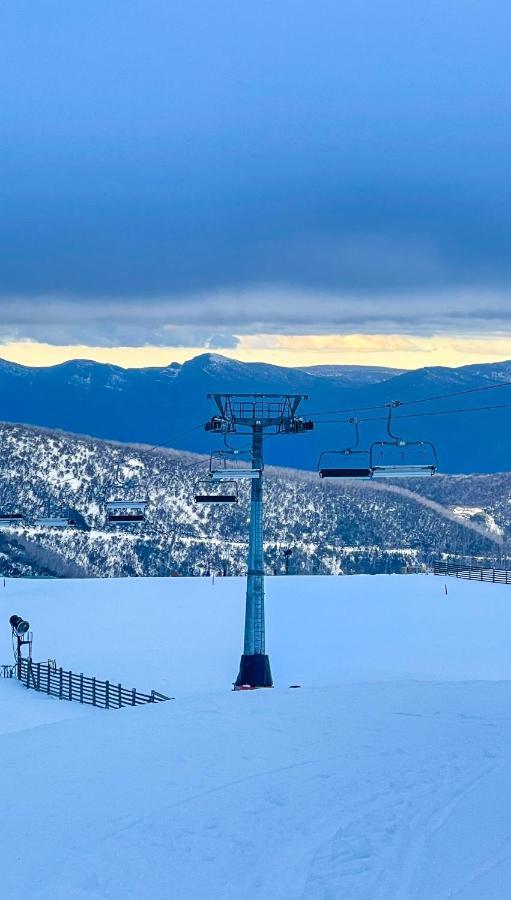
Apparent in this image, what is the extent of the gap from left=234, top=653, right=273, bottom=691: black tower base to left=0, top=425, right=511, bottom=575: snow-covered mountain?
94.1 m

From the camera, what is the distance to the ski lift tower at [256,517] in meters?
33.1

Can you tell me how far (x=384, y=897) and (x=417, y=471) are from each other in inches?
697

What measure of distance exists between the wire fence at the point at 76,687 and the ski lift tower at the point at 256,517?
2878 mm

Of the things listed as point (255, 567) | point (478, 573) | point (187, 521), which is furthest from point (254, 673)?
point (187, 521)

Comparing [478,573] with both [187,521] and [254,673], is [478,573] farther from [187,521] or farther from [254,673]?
[187,521]

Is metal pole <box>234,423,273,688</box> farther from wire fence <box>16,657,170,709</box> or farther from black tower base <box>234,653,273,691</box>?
wire fence <box>16,657,170,709</box>

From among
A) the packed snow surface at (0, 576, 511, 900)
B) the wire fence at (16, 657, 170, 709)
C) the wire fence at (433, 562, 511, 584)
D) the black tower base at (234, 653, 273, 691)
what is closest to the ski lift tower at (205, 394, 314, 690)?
the black tower base at (234, 653, 273, 691)

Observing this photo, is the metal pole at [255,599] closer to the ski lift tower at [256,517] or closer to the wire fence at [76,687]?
the ski lift tower at [256,517]

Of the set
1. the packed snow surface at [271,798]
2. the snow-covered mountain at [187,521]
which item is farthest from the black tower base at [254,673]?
the snow-covered mountain at [187,521]

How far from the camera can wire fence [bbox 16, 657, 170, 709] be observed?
111ft

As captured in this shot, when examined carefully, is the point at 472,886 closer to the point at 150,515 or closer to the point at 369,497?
the point at 150,515

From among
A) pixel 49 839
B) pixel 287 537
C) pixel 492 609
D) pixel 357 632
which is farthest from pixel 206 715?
pixel 287 537

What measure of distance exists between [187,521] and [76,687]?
122354 mm

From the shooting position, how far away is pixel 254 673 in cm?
3341
